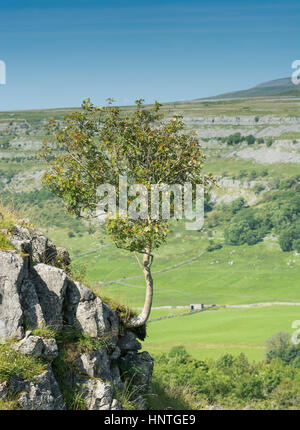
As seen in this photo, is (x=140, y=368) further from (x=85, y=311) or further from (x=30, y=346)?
(x=30, y=346)

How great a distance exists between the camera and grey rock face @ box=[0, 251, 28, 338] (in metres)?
13.6

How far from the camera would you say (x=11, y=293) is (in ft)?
45.2

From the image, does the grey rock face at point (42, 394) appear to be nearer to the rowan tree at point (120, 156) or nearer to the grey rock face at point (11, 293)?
the grey rock face at point (11, 293)

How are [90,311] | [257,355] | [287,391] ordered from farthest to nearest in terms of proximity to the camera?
[257,355], [287,391], [90,311]

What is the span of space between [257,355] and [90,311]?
377ft

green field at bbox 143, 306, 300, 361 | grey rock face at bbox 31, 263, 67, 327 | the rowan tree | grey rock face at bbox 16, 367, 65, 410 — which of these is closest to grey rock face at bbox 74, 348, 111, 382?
grey rock face at bbox 16, 367, 65, 410

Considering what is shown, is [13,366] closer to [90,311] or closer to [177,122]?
[90,311]

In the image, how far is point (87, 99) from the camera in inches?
752

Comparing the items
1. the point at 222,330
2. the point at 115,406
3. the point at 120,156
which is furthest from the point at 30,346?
the point at 222,330

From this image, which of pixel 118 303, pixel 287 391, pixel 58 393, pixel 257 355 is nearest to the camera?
pixel 58 393

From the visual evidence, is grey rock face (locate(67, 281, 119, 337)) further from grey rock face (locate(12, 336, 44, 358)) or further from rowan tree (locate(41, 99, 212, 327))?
rowan tree (locate(41, 99, 212, 327))

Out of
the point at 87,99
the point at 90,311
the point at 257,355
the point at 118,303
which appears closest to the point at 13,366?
the point at 90,311
